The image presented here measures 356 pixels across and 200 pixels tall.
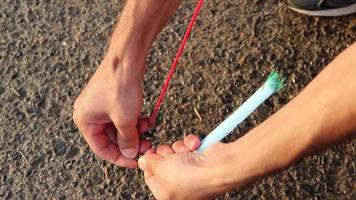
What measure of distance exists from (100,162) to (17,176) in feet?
0.71

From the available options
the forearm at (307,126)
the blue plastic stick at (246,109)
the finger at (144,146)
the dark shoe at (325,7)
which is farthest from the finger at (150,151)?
the dark shoe at (325,7)

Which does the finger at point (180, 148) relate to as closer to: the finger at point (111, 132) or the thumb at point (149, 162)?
the thumb at point (149, 162)

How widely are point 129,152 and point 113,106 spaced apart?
0.15m

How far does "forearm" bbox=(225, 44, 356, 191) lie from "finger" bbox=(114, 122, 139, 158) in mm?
278

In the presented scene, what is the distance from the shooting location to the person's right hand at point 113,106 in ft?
4.09

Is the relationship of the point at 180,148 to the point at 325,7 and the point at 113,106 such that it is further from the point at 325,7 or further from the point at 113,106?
the point at 325,7

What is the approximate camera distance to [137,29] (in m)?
1.31

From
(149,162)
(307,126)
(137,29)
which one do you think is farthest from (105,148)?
(307,126)

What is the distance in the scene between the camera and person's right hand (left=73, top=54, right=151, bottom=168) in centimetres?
125

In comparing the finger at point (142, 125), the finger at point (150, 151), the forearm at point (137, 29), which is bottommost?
the finger at point (150, 151)

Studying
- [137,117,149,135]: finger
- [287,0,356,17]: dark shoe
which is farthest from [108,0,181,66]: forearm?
[287,0,356,17]: dark shoe

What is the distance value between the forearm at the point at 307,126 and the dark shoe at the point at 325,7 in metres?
0.73

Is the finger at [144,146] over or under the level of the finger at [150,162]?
under

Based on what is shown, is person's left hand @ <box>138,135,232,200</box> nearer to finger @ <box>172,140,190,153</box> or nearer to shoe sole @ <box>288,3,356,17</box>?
finger @ <box>172,140,190,153</box>
